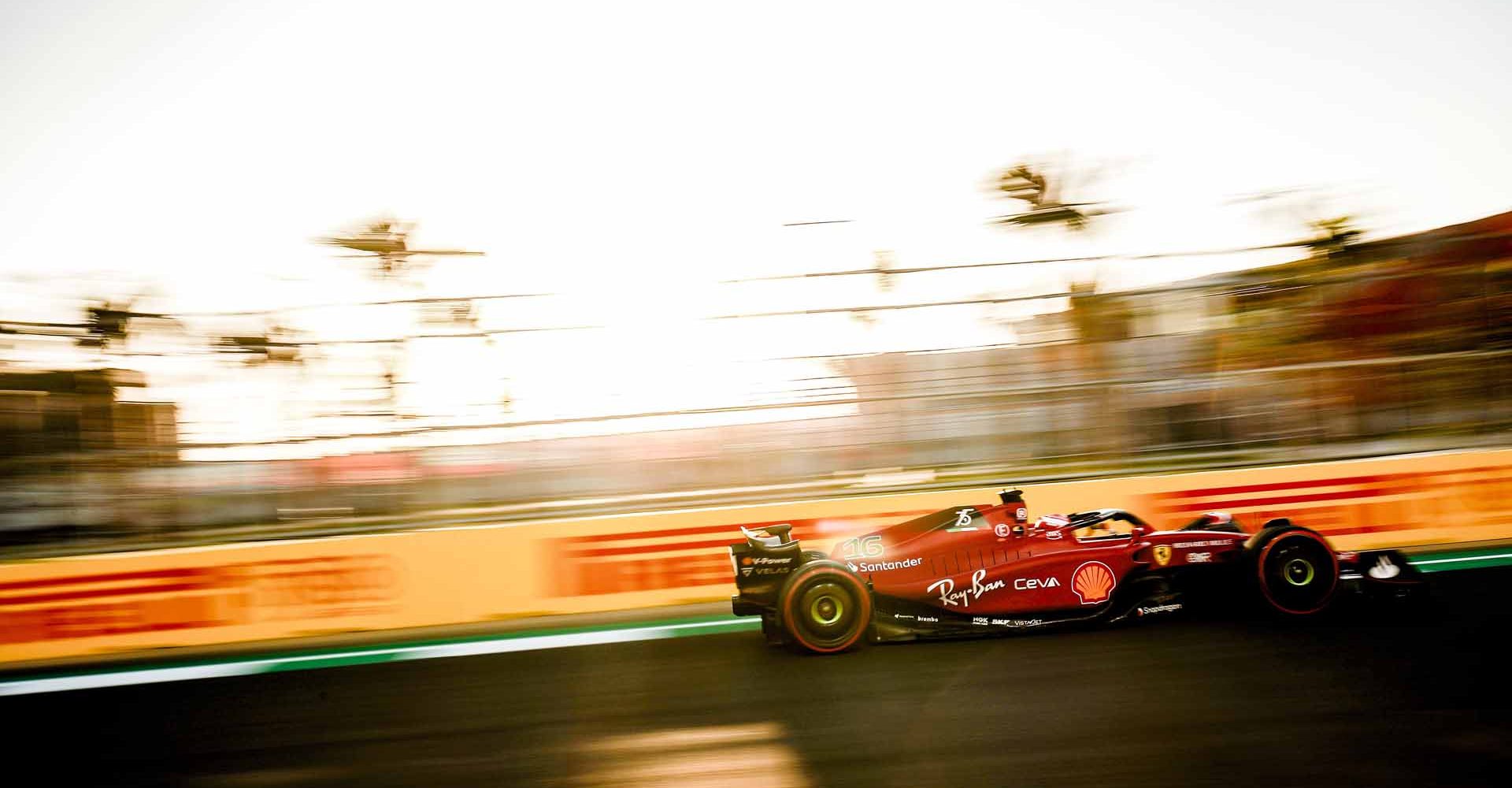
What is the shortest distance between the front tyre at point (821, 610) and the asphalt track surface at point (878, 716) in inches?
4.6

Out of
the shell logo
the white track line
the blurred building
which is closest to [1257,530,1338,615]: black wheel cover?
the shell logo

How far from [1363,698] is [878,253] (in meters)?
5.38

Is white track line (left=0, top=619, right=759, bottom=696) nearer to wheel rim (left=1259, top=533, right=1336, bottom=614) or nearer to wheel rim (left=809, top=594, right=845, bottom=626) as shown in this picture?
wheel rim (left=809, top=594, right=845, bottom=626)

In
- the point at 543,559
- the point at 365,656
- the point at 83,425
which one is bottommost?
the point at 365,656

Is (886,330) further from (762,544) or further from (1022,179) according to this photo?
(762,544)

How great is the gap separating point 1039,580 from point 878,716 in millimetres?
1661

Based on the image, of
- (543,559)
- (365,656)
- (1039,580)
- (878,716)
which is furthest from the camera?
(543,559)

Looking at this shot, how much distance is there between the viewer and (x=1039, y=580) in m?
5.55

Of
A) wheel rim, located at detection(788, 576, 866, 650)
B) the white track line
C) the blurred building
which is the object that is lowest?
the white track line

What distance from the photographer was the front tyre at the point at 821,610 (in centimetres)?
551

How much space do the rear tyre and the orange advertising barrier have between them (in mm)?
2619

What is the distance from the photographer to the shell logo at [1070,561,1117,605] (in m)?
5.56

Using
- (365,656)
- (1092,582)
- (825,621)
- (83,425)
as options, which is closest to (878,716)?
(825,621)

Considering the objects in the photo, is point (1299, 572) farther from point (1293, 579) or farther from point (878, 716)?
point (878, 716)
